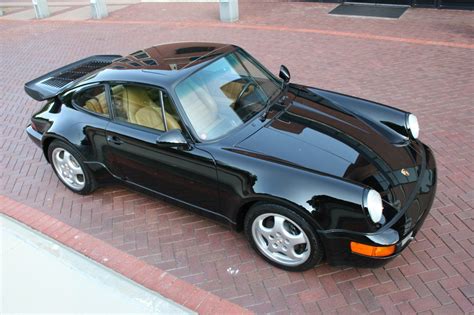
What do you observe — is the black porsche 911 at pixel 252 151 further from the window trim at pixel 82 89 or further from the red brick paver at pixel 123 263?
the red brick paver at pixel 123 263

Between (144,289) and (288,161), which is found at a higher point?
(288,161)

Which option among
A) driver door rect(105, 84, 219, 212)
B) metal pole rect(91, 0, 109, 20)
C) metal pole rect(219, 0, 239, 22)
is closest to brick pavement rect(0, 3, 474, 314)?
driver door rect(105, 84, 219, 212)

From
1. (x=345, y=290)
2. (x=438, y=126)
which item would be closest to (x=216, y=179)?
(x=345, y=290)

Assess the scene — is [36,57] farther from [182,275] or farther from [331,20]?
[182,275]

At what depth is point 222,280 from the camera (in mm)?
3350

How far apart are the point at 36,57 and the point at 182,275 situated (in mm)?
8665

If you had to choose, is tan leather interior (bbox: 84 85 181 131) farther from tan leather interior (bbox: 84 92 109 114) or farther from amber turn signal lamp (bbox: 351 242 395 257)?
amber turn signal lamp (bbox: 351 242 395 257)

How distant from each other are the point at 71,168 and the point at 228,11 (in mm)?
8348

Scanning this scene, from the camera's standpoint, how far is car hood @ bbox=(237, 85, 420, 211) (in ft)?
10.3

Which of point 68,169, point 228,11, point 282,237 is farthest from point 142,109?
point 228,11

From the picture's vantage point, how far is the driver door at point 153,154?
349cm

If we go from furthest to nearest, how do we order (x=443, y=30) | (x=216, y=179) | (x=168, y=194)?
(x=443, y=30), (x=168, y=194), (x=216, y=179)

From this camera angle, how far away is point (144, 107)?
3.81 metres

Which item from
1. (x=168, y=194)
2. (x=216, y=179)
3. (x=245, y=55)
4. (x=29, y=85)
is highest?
(x=245, y=55)
